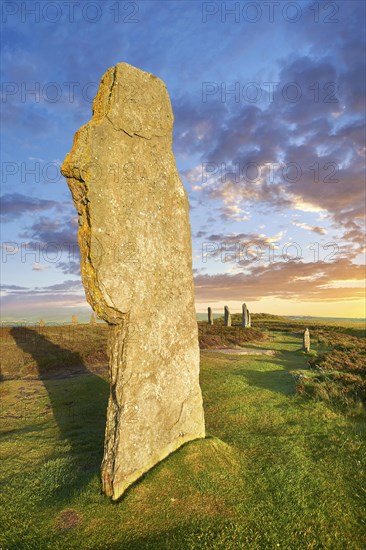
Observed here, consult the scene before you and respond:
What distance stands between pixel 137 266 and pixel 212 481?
4.15 meters

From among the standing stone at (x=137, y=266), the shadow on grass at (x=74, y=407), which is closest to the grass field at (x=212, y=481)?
the shadow on grass at (x=74, y=407)

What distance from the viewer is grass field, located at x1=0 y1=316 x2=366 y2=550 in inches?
215

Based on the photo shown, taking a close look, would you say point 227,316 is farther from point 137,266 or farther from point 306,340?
point 137,266

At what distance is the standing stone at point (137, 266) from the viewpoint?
6.55m

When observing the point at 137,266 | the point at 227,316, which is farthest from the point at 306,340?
the point at 137,266

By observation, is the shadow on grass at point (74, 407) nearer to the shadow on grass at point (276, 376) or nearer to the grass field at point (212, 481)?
the grass field at point (212, 481)

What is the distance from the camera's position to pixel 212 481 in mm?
6680

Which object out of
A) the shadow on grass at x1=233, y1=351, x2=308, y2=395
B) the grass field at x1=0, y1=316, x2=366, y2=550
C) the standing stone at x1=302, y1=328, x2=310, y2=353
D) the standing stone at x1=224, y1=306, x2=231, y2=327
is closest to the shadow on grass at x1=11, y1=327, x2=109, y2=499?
the grass field at x1=0, y1=316, x2=366, y2=550

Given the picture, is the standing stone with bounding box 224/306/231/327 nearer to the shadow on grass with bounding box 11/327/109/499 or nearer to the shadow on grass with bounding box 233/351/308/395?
the shadow on grass with bounding box 233/351/308/395

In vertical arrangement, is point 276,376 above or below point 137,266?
below

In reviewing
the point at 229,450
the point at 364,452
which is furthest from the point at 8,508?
the point at 364,452

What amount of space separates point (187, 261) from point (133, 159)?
2358 millimetres

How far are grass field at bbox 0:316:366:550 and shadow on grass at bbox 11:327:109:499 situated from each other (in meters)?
0.06

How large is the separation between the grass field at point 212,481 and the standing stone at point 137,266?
2.21ft
